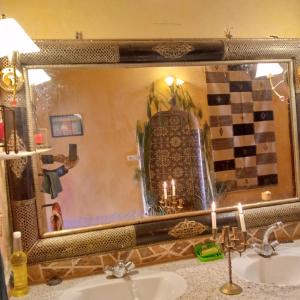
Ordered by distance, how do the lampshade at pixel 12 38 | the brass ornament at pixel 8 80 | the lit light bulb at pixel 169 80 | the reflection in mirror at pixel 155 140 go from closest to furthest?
the lampshade at pixel 12 38 → the brass ornament at pixel 8 80 → the reflection in mirror at pixel 155 140 → the lit light bulb at pixel 169 80

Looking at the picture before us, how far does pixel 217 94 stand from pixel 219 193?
445 millimetres

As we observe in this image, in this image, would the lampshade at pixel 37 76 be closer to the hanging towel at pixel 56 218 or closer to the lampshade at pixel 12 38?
the lampshade at pixel 12 38

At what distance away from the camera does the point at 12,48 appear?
1125 millimetres

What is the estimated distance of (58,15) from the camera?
1.38 meters

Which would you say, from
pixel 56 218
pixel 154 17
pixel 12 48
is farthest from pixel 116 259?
pixel 154 17

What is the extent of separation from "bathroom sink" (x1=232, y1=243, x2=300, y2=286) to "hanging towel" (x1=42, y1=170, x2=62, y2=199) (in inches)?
30.6

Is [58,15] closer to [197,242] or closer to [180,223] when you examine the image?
[180,223]

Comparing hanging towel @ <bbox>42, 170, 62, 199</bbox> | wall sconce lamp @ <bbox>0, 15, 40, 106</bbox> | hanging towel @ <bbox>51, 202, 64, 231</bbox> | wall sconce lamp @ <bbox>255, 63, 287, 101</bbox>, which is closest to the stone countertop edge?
hanging towel @ <bbox>51, 202, 64, 231</bbox>

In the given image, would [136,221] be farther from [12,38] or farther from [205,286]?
[12,38]

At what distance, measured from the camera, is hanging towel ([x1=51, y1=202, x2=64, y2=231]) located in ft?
4.37

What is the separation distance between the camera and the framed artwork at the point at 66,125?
4.38 feet

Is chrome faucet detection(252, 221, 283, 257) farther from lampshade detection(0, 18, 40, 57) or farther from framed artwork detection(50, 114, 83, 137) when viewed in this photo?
lampshade detection(0, 18, 40, 57)

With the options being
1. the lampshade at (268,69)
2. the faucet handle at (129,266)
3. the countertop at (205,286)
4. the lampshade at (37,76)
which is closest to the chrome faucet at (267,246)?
the countertop at (205,286)

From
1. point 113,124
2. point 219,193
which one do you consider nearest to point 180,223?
point 219,193
